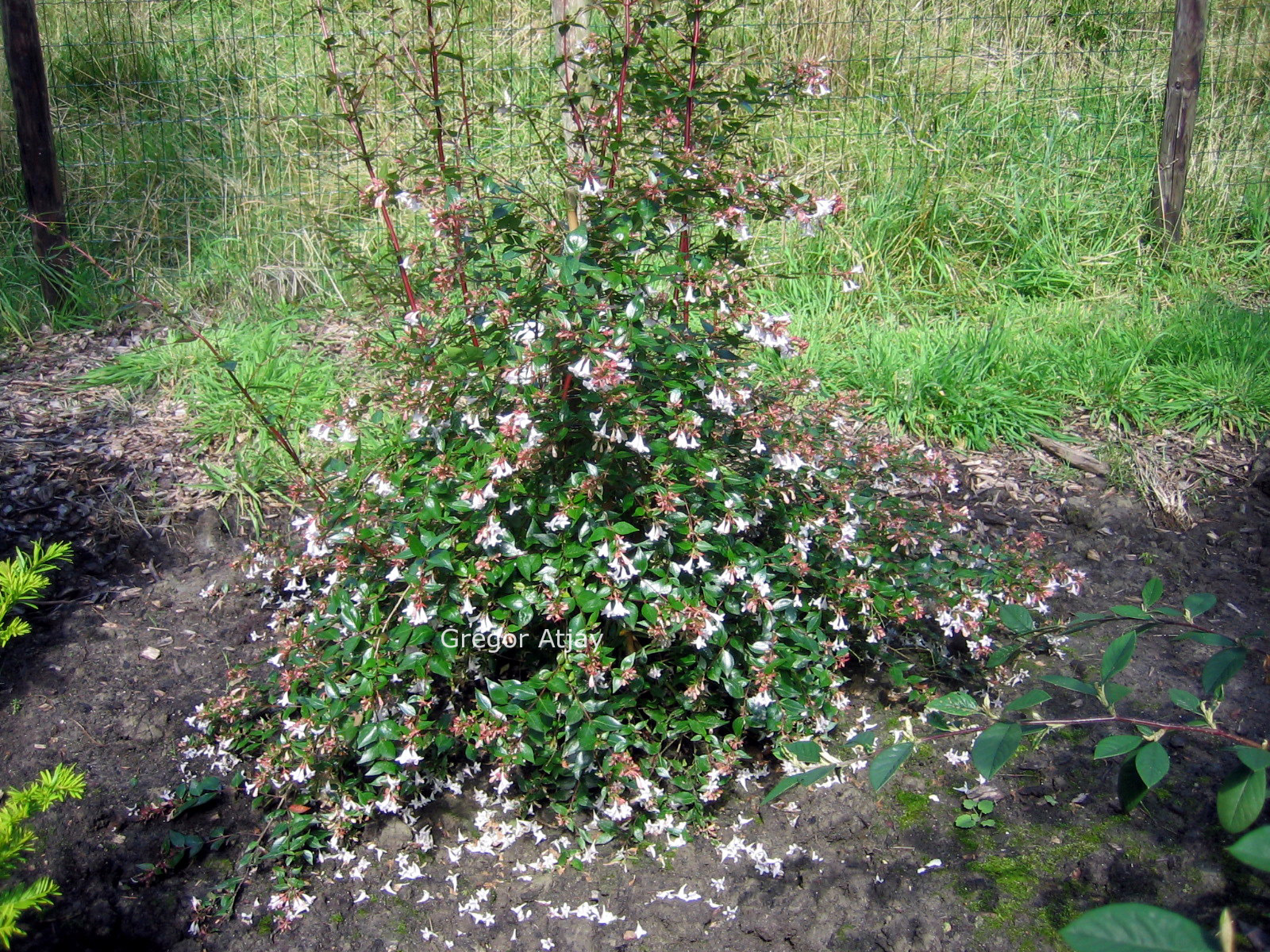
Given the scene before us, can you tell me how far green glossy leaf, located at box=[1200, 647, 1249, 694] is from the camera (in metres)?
1.08

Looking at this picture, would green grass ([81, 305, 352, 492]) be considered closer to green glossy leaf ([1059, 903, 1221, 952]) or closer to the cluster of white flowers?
the cluster of white flowers

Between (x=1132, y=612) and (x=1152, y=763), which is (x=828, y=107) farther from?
(x=1152, y=763)

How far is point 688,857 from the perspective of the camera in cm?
211

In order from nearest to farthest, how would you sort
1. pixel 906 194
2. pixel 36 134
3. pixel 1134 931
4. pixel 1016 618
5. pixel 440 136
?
1. pixel 1134 931
2. pixel 1016 618
3. pixel 440 136
4. pixel 36 134
5. pixel 906 194

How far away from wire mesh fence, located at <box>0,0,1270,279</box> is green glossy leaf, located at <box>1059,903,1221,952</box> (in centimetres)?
420

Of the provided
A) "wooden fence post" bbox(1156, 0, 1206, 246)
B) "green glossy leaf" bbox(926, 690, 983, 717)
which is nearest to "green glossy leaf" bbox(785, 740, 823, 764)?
"green glossy leaf" bbox(926, 690, 983, 717)

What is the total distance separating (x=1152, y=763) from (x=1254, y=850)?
0.28 metres

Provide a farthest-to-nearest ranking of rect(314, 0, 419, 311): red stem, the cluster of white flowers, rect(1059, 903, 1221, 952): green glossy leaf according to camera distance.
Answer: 1. rect(314, 0, 419, 311): red stem
2. the cluster of white flowers
3. rect(1059, 903, 1221, 952): green glossy leaf

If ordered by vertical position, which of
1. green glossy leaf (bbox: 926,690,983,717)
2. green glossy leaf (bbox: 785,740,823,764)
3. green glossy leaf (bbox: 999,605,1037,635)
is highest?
green glossy leaf (bbox: 999,605,1037,635)

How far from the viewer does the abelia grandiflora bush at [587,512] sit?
71.9 inches

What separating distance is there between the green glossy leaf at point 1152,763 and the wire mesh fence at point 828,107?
389 cm

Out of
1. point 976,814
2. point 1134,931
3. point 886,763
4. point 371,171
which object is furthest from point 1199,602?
point 371,171

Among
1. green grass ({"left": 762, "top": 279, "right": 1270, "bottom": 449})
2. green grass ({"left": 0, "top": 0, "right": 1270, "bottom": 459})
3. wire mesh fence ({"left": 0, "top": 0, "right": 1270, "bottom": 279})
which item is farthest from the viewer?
wire mesh fence ({"left": 0, "top": 0, "right": 1270, "bottom": 279})

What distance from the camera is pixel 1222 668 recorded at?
108cm
